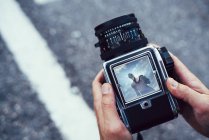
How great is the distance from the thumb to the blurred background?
2.98 ft

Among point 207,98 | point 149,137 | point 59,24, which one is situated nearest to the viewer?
point 207,98

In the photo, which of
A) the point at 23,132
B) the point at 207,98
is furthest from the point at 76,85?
the point at 207,98

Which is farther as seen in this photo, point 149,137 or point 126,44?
point 149,137

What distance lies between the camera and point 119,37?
1.66 m

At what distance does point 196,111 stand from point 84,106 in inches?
40.2

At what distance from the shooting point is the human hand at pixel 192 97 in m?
1.55

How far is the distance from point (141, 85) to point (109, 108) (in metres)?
0.17

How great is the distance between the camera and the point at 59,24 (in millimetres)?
2773

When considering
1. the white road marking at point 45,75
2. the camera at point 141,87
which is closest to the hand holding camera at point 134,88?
the camera at point 141,87

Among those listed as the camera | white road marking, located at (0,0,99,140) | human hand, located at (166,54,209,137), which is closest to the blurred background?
white road marking, located at (0,0,99,140)

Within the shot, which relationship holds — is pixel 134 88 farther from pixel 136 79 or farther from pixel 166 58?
pixel 166 58

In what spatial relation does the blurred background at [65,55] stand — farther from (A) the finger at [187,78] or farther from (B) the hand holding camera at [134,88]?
(B) the hand holding camera at [134,88]

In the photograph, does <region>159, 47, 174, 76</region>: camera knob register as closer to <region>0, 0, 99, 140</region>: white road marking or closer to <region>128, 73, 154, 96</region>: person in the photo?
<region>128, 73, 154, 96</region>: person in the photo

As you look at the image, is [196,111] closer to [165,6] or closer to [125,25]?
[125,25]
